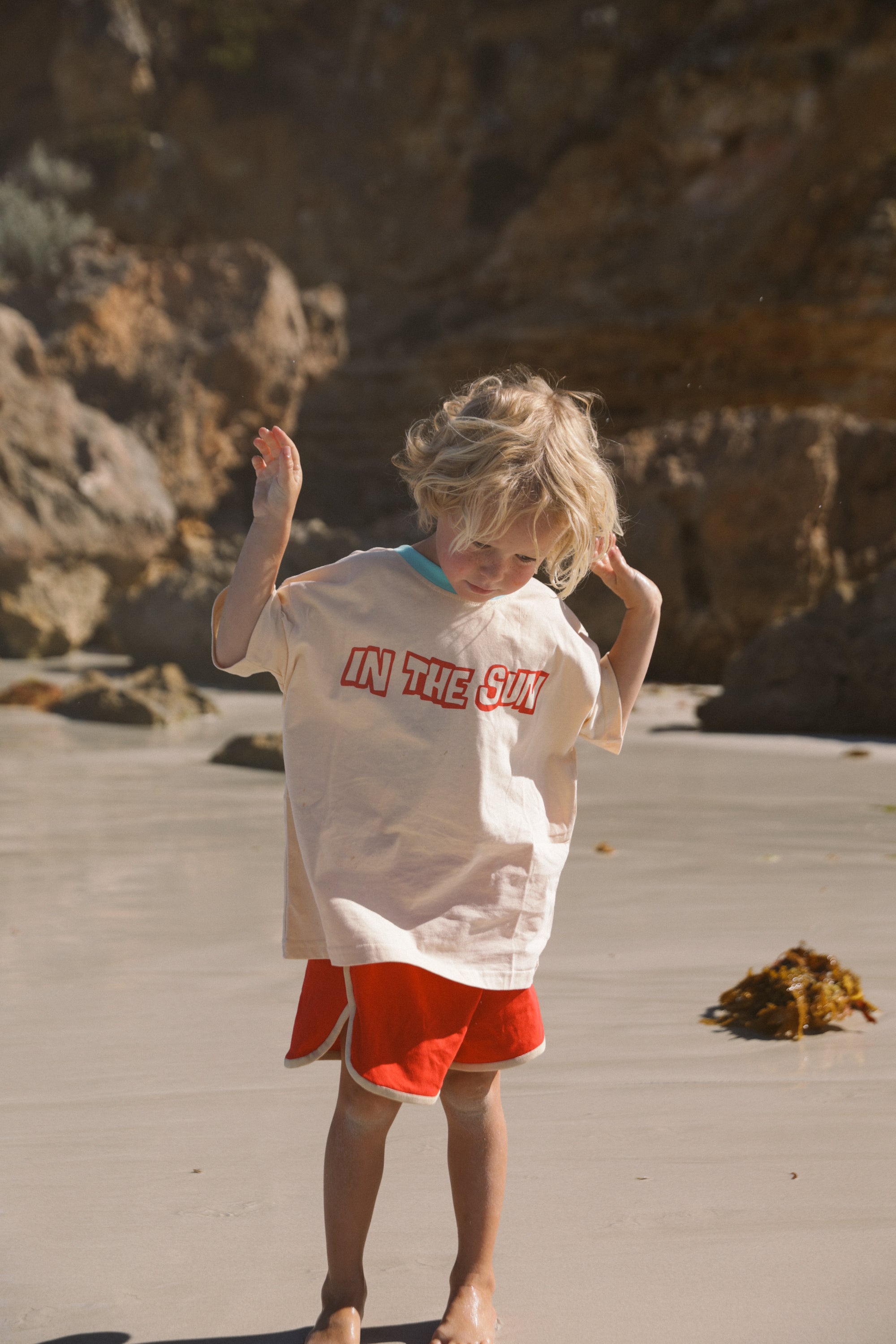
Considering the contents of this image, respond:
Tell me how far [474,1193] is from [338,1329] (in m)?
0.21

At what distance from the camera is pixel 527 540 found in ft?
5.55

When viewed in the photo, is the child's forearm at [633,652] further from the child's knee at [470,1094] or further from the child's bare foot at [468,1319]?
the child's bare foot at [468,1319]

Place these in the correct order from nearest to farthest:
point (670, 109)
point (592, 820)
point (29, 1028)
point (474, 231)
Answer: point (29, 1028)
point (592, 820)
point (670, 109)
point (474, 231)

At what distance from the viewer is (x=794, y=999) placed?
266 centimetres

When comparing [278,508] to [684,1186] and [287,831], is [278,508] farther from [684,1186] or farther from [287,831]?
[684,1186]

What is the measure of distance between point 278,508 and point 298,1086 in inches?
44.0

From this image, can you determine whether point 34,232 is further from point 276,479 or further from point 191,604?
point 276,479

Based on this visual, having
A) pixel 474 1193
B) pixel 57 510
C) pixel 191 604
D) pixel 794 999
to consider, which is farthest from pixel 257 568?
pixel 57 510

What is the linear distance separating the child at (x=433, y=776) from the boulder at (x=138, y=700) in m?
6.39

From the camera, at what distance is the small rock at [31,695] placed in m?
8.70

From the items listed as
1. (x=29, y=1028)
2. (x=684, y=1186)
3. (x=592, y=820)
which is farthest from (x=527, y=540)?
(x=592, y=820)

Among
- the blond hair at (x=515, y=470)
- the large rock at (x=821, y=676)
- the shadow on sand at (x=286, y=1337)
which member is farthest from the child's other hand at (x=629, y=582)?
the large rock at (x=821, y=676)

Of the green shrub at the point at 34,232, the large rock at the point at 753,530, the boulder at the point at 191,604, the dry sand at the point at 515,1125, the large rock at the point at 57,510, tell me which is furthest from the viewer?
the green shrub at the point at 34,232

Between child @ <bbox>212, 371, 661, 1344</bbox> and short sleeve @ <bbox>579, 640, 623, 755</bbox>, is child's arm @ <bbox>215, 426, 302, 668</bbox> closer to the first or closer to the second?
child @ <bbox>212, 371, 661, 1344</bbox>
